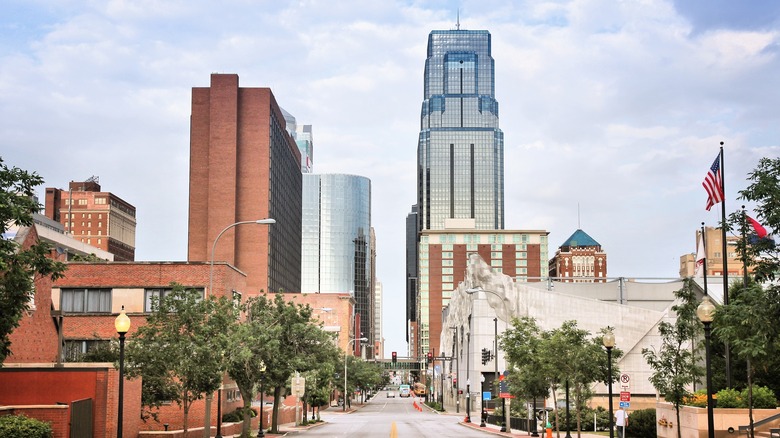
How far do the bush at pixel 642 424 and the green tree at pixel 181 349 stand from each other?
24.8 metres

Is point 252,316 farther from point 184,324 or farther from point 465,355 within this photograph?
point 465,355

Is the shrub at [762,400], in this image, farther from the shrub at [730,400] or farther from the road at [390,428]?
the road at [390,428]

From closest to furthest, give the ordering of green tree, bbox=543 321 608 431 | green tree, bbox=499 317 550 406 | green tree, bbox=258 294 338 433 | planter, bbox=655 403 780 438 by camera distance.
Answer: planter, bbox=655 403 780 438 → green tree, bbox=543 321 608 431 → green tree, bbox=258 294 338 433 → green tree, bbox=499 317 550 406

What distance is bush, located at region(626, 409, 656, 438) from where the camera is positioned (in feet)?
155

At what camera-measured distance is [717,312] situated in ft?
74.3

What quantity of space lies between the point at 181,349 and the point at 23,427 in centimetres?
958

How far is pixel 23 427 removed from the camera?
24.8m

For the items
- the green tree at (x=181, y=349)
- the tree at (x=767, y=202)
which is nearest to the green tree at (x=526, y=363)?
the green tree at (x=181, y=349)

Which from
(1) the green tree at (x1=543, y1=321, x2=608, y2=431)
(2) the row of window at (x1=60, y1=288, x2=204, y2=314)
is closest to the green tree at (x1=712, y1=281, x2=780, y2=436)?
(1) the green tree at (x1=543, y1=321, x2=608, y2=431)

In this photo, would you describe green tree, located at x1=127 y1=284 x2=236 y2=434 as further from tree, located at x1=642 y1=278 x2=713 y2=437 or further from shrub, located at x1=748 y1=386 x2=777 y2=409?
shrub, located at x1=748 y1=386 x2=777 y2=409

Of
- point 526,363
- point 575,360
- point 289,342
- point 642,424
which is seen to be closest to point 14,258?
point 289,342

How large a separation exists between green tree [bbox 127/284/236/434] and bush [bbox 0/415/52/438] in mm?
7819

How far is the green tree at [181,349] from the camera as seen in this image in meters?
33.9

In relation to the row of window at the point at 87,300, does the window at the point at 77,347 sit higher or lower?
lower
